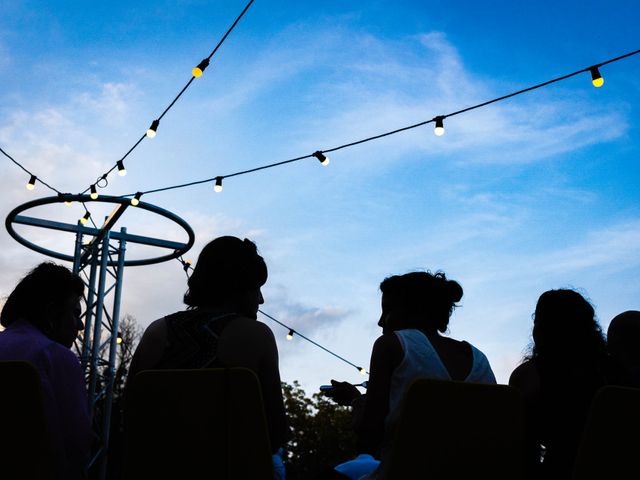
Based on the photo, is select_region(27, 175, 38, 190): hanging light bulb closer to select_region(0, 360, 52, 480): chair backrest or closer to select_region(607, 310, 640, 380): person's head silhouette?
select_region(0, 360, 52, 480): chair backrest

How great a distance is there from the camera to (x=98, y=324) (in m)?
8.52

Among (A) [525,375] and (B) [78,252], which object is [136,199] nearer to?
(B) [78,252]

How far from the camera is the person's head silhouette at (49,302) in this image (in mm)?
2697

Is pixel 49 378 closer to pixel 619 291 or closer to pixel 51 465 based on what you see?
pixel 51 465

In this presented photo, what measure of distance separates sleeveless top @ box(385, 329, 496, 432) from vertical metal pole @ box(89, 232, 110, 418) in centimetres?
644

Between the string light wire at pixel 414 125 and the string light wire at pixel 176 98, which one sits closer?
the string light wire at pixel 414 125

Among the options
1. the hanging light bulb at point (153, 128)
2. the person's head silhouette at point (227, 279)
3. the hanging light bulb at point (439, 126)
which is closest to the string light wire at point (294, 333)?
the hanging light bulb at point (153, 128)

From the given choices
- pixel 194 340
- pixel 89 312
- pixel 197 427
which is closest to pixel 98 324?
pixel 89 312

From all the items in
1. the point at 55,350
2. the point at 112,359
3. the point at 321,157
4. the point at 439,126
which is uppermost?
the point at 321,157

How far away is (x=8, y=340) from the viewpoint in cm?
246

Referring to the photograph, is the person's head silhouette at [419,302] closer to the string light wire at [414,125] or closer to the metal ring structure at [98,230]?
the string light wire at [414,125]

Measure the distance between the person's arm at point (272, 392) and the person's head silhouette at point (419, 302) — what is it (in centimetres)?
68

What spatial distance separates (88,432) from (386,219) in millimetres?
10747

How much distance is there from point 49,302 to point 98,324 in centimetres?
606
